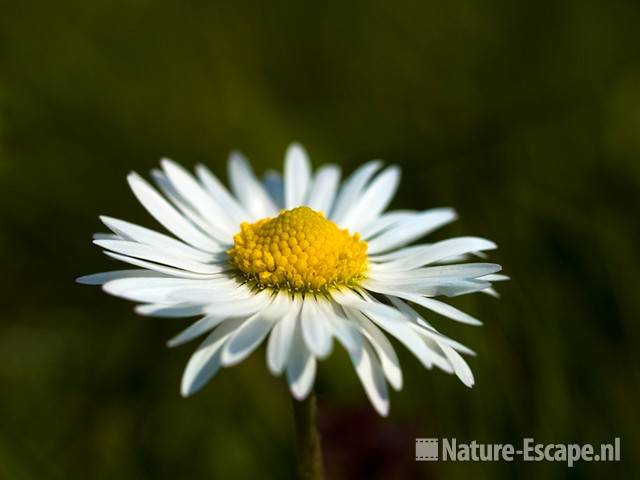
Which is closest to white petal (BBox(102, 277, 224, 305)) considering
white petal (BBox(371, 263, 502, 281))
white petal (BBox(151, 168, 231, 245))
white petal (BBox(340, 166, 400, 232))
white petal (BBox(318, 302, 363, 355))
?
white petal (BBox(318, 302, 363, 355))

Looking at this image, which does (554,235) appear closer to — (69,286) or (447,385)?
(447,385)

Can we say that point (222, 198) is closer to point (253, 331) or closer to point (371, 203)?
point (371, 203)

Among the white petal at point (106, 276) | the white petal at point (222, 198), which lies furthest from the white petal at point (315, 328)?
the white petal at point (222, 198)

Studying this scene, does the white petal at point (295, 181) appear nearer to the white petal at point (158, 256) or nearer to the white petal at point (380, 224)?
the white petal at point (380, 224)

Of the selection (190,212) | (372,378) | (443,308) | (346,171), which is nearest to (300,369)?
(372,378)

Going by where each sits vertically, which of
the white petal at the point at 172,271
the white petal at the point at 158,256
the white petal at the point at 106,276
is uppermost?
the white petal at the point at 158,256
